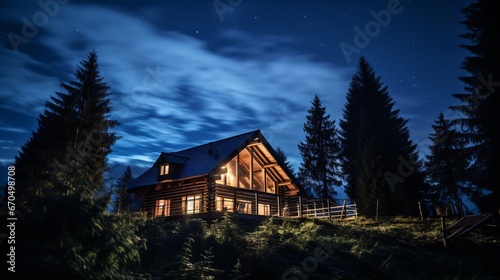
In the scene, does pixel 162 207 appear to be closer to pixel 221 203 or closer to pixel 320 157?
pixel 221 203

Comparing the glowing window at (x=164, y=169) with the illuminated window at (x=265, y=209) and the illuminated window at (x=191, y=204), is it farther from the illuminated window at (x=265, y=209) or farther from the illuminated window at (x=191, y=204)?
the illuminated window at (x=265, y=209)

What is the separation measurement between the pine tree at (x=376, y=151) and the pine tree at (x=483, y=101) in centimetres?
697

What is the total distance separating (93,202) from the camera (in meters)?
5.20

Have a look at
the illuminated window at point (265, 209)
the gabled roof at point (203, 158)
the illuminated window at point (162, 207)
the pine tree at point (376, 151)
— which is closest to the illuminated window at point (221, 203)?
the gabled roof at point (203, 158)

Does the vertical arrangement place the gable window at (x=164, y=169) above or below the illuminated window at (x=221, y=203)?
above

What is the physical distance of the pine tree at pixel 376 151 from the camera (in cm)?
2819

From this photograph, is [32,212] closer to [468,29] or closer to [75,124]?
[75,124]

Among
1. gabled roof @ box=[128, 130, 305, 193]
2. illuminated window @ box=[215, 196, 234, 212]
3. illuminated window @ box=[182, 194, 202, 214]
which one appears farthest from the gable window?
illuminated window @ box=[215, 196, 234, 212]

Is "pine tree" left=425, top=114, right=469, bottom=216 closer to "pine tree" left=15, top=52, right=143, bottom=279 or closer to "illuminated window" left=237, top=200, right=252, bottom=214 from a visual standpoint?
"illuminated window" left=237, top=200, right=252, bottom=214

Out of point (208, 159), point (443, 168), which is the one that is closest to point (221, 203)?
point (208, 159)

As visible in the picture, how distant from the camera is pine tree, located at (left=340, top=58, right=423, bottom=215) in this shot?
28188 millimetres

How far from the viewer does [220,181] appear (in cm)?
2622

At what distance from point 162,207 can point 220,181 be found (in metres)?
5.71

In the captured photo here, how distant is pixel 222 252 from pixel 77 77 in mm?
23752
